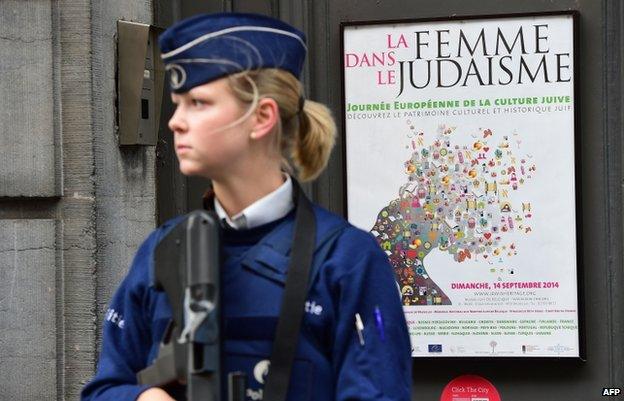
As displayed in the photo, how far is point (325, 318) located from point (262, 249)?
183 millimetres

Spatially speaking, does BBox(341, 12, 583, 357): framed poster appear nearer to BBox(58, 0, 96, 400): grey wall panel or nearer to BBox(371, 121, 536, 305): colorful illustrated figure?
BBox(371, 121, 536, 305): colorful illustrated figure

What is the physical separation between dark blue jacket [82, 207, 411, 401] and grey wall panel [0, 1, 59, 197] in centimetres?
244

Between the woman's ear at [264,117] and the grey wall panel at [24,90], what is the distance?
247 cm

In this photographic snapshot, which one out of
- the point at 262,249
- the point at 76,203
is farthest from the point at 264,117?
the point at 76,203

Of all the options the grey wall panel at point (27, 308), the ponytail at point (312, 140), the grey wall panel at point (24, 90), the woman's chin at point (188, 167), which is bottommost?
the grey wall panel at point (27, 308)

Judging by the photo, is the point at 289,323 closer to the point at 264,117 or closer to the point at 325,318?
the point at 325,318

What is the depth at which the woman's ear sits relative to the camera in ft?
8.69

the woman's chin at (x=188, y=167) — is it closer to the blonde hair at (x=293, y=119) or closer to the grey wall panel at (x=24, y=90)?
the blonde hair at (x=293, y=119)

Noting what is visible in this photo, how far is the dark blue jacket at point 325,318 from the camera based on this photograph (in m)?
2.56

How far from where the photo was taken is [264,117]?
105 inches

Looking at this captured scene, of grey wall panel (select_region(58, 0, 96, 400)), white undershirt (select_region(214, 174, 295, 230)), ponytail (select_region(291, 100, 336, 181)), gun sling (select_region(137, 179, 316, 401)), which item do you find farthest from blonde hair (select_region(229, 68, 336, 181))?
grey wall panel (select_region(58, 0, 96, 400))

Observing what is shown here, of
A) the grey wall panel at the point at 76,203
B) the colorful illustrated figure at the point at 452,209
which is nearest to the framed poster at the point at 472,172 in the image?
the colorful illustrated figure at the point at 452,209

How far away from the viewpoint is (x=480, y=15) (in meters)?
5.05

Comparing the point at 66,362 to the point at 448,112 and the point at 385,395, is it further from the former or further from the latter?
the point at 385,395
